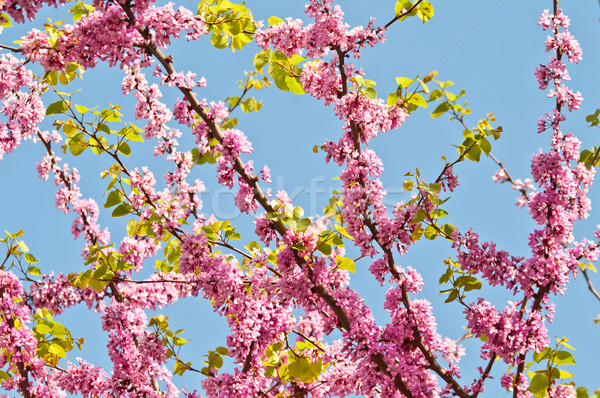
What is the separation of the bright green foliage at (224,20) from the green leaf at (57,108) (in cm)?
156

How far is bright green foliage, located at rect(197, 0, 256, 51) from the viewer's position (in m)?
5.03

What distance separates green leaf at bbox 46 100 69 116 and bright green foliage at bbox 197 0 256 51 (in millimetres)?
1560

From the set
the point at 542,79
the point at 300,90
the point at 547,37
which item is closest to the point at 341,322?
the point at 300,90

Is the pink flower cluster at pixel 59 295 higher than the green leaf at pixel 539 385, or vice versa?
the pink flower cluster at pixel 59 295

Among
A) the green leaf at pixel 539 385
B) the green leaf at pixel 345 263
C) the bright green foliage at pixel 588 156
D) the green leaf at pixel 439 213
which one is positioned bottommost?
the green leaf at pixel 539 385

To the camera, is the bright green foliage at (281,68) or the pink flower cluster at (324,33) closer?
the pink flower cluster at (324,33)

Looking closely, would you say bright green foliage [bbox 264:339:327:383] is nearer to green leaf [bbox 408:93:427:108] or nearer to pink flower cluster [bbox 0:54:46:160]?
green leaf [bbox 408:93:427:108]

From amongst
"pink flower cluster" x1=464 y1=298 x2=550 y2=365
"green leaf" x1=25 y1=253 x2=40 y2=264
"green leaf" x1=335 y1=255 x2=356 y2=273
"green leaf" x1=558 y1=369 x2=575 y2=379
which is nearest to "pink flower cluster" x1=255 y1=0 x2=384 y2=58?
"green leaf" x1=335 y1=255 x2=356 y2=273

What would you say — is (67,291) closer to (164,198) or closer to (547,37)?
(164,198)

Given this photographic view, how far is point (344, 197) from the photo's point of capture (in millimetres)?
4594

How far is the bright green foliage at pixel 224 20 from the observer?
503 cm

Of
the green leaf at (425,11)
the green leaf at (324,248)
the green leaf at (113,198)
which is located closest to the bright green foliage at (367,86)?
the green leaf at (425,11)

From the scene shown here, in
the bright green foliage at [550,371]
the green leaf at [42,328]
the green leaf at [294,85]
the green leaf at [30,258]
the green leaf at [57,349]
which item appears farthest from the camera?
the green leaf at [30,258]

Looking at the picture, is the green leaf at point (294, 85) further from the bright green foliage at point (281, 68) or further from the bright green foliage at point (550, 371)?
the bright green foliage at point (550, 371)
